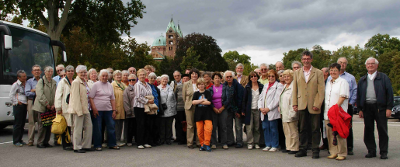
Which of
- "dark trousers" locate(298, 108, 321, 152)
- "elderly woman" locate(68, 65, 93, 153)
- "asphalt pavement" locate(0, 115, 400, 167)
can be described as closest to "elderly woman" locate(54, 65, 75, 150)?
"elderly woman" locate(68, 65, 93, 153)

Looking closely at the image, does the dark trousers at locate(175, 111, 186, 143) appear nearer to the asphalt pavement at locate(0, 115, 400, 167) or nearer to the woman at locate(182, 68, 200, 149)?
the woman at locate(182, 68, 200, 149)

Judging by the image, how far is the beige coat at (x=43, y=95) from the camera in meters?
7.81

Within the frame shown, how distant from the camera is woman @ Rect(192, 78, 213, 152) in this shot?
770 cm

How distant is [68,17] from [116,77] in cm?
1278

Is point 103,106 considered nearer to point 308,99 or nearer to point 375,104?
point 308,99

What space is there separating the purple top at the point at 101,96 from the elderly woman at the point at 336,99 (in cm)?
493

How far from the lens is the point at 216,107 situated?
8.05 m

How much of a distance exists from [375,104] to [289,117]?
5.79 ft

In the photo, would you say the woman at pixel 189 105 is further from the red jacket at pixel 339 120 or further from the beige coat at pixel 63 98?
the red jacket at pixel 339 120

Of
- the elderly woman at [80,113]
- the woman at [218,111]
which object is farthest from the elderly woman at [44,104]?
the woman at [218,111]

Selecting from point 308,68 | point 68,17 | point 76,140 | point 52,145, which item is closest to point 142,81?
point 76,140

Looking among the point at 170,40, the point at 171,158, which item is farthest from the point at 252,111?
the point at 170,40

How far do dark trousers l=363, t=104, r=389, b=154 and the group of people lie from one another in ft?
0.06

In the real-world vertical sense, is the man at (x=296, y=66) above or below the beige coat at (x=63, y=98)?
above
